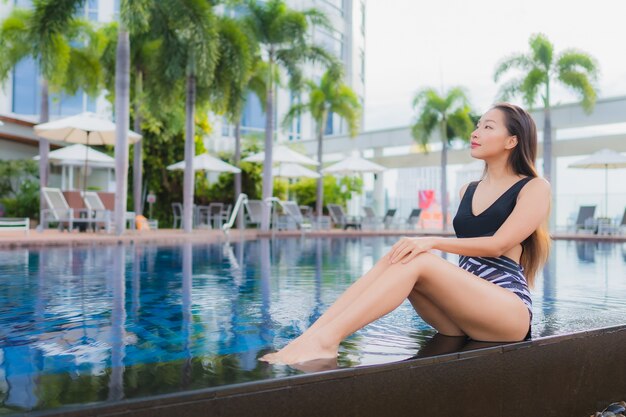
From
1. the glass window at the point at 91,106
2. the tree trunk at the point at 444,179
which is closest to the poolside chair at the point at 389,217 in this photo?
the tree trunk at the point at 444,179

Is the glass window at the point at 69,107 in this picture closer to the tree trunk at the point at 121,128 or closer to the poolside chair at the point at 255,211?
the poolside chair at the point at 255,211

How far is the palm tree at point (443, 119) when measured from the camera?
24.6 meters

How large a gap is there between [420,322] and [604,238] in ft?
55.3

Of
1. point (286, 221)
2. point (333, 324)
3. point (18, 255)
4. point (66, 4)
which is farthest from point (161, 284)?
point (286, 221)

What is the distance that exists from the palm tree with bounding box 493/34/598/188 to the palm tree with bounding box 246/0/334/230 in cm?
700

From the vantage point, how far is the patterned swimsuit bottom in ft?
8.27

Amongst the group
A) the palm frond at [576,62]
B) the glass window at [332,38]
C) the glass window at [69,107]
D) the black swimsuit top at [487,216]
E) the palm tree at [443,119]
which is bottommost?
the black swimsuit top at [487,216]

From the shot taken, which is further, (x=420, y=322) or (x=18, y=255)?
(x=18, y=255)

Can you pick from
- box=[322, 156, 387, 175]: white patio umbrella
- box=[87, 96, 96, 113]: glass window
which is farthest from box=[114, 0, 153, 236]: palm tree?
box=[87, 96, 96, 113]: glass window

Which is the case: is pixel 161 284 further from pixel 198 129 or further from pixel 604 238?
pixel 198 129

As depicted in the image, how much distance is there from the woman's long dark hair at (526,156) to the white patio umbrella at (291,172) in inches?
795

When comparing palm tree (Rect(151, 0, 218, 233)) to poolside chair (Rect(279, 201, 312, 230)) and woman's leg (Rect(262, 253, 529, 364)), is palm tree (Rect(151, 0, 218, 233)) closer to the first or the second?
poolside chair (Rect(279, 201, 312, 230))

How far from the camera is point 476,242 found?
246 centimetres

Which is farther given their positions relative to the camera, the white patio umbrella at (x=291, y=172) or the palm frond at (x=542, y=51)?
the white patio umbrella at (x=291, y=172)
